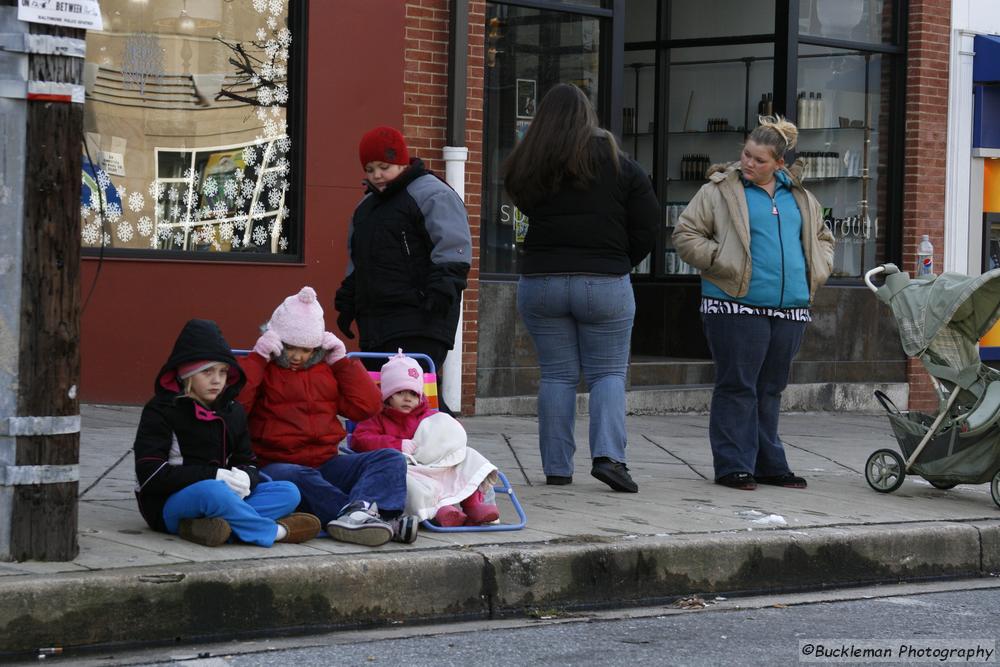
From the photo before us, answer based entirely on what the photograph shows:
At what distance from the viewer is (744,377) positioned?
7.81m

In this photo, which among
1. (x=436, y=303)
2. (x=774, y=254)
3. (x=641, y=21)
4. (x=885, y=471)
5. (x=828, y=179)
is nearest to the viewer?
(x=436, y=303)

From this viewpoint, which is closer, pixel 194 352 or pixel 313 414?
pixel 194 352

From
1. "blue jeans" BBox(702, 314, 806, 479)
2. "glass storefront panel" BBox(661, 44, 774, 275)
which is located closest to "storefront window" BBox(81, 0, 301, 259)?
"blue jeans" BBox(702, 314, 806, 479)

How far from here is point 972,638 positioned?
5496mm

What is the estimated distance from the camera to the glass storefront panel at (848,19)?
43.1 feet

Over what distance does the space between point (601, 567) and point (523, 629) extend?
0.63 metres

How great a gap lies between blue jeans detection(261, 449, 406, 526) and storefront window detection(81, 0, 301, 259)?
4106 millimetres

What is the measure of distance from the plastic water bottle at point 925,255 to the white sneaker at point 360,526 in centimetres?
841

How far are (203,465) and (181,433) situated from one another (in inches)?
5.8

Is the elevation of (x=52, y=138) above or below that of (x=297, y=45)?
below

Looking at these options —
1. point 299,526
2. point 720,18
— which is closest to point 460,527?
point 299,526

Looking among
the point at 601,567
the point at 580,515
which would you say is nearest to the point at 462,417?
the point at 580,515

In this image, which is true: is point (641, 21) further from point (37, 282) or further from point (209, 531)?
point (37, 282)

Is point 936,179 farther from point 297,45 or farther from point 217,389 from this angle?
point 217,389
